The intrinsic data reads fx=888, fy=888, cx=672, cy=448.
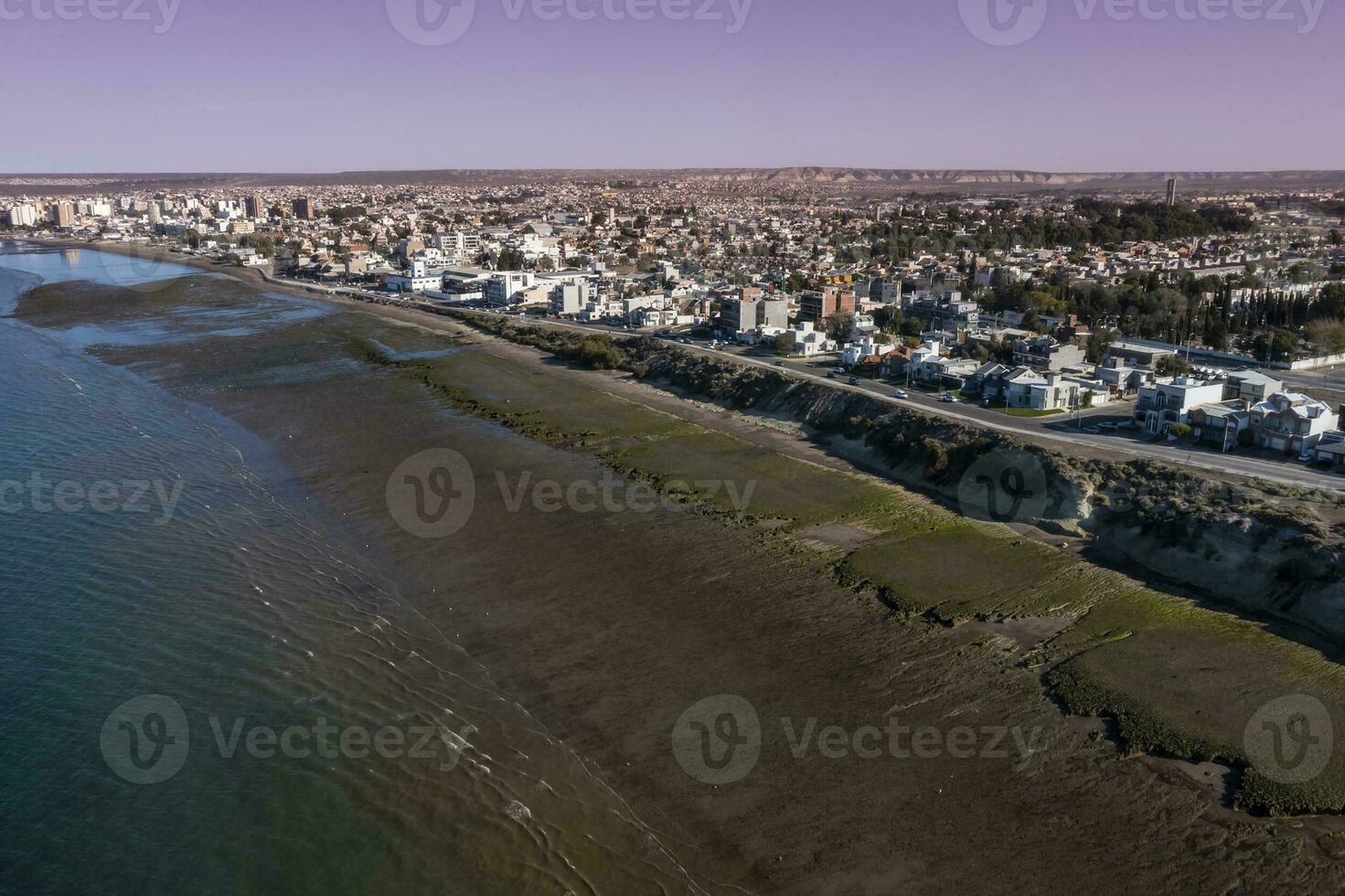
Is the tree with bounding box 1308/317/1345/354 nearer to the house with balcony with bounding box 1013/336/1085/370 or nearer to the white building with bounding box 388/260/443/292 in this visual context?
the house with balcony with bounding box 1013/336/1085/370

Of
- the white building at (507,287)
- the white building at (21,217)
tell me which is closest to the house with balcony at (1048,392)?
the white building at (507,287)

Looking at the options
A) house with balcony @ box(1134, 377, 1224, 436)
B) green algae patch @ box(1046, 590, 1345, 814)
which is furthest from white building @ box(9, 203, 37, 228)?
green algae patch @ box(1046, 590, 1345, 814)

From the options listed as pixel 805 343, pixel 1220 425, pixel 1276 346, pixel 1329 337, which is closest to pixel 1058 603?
pixel 1220 425

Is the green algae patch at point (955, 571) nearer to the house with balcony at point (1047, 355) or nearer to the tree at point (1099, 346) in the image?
the house with balcony at point (1047, 355)

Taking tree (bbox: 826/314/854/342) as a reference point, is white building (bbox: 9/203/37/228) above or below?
above

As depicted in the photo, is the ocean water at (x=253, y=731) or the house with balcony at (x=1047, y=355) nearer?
the ocean water at (x=253, y=731)

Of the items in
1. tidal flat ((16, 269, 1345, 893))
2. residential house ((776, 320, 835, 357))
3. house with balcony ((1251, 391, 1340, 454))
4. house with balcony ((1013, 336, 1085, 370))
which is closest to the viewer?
tidal flat ((16, 269, 1345, 893))

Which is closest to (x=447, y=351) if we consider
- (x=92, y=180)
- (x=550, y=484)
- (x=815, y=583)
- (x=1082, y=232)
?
(x=550, y=484)
